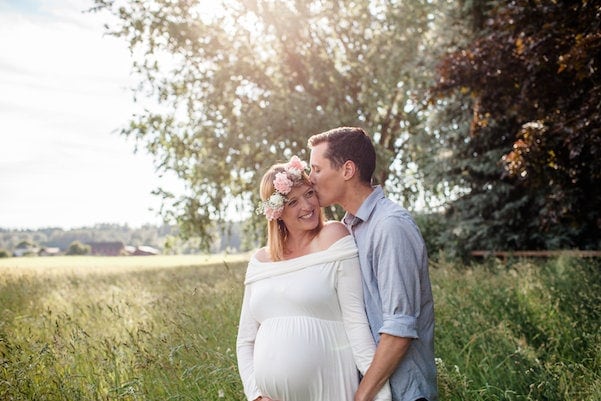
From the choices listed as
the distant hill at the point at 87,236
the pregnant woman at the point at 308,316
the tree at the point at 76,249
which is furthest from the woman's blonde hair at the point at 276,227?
the tree at the point at 76,249

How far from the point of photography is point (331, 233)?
305 cm

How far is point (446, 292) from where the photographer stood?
23.4 ft

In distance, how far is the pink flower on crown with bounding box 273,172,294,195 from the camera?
3145mm

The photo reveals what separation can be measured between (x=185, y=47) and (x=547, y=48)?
14.0 meters

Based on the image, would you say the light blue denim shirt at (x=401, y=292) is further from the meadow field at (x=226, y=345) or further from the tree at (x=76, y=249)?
the tree at (x=76, y=249)

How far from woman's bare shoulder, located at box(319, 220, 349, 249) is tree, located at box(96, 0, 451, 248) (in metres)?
13.4

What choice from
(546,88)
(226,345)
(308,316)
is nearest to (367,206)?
(308,316)

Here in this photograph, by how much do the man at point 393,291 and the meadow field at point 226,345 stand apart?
1.11 meters

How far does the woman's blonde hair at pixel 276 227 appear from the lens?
10.3 feet

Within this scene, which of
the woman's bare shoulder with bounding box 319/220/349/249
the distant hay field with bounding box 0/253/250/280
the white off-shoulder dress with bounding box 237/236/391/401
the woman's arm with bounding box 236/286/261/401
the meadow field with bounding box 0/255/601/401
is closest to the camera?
the white off-shoulder dress with bounding box 237/236/391/401

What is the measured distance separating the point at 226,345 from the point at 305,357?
Answer: 112 inches

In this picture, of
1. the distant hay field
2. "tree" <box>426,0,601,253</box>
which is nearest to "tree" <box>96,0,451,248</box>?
the distant hay field

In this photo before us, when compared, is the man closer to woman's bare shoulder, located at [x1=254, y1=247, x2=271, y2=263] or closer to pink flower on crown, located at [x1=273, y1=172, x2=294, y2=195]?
pink flower on crown, located at [x1=273, y1=172, x2=294, y2=195]

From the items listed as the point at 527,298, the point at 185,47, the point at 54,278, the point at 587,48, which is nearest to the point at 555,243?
the point at 527,298
